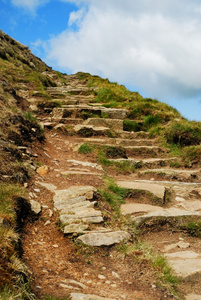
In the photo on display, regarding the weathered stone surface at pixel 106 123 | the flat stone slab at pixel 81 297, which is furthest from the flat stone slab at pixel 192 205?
the weathered stone surface at pixel 106 123

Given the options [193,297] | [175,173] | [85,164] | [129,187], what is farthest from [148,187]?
[193,297]

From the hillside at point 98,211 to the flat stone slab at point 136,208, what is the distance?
0.08 ft

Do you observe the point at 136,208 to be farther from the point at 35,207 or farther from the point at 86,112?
the point at 86,112

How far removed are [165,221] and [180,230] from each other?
1.23 feet

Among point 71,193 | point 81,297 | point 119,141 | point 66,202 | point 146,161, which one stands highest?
point 119,141

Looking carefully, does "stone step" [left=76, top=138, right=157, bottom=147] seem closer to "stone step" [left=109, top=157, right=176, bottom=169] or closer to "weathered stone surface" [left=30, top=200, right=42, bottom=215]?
"stone step" [left=109, top=157, right=176, bottom=169]

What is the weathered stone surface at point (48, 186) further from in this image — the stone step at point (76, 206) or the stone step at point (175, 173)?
the stone step at point (175, 173)

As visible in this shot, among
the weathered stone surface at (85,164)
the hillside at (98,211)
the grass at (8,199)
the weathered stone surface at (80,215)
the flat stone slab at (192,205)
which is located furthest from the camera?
the weathered stone surface at (85,164)

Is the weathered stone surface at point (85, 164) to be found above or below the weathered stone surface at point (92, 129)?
below

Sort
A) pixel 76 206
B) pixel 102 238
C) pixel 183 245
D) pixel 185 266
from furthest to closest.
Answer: pixel 76 206, pixel 183 245, pixel 102 238, pixel 185 266

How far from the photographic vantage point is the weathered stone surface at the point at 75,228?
4.35m

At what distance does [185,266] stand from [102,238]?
1.51 m

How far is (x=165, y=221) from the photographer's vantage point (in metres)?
5.58

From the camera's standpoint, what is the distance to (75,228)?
4.41 metres
